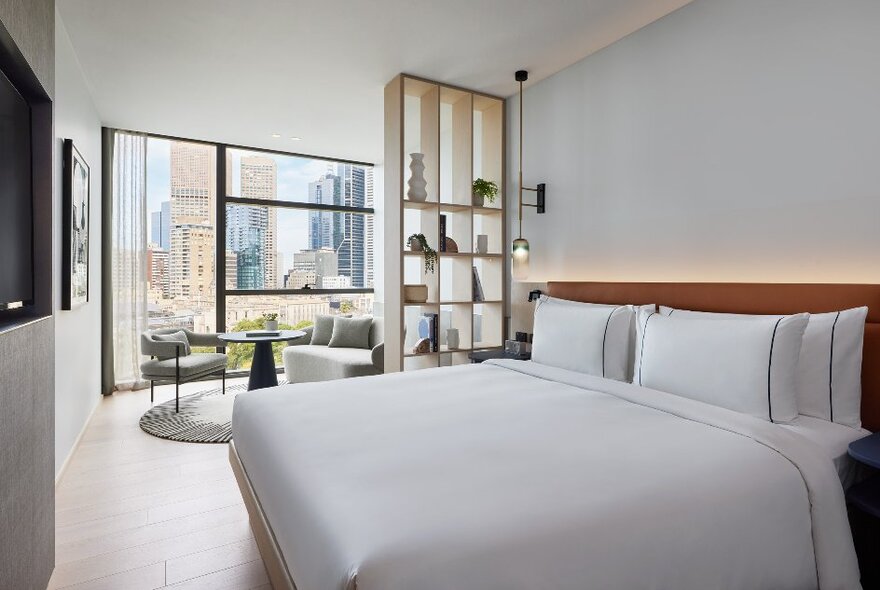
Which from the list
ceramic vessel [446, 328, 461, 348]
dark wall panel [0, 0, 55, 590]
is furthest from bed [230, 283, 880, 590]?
ceramic vessel [446, 328, 461, 348]

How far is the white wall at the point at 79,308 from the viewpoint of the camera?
308 centimetres

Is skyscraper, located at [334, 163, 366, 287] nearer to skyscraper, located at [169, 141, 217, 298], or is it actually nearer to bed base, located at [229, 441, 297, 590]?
skyscraper, located at [169, 141, 217, 298]

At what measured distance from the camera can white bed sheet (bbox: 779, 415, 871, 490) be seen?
173cm

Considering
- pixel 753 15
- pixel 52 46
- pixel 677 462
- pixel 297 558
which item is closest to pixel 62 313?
pixel 52 46

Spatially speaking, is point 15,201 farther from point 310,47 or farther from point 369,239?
point 369,239

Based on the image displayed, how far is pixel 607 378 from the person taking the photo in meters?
2.62

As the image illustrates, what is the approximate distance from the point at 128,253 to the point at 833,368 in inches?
224

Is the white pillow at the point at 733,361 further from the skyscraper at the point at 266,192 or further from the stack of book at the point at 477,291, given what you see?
the skyscraper at the point at 266,192

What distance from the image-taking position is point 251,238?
5840mm

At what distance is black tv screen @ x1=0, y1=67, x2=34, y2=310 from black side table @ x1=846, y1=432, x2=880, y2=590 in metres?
2.74

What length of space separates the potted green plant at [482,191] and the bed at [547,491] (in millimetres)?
2251

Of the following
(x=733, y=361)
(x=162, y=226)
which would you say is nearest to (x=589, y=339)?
(x=733, y=361)

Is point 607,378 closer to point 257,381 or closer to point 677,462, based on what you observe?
point 677,462

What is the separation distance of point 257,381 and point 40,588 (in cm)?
283
